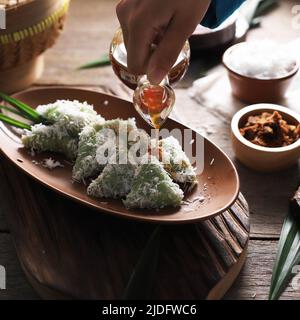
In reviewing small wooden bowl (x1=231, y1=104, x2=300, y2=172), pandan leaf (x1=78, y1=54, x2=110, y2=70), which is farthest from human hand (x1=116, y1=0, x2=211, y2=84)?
pandan leaf (x1=78, y1=54, x2=110, y2=70)

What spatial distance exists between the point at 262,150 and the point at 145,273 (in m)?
0.39

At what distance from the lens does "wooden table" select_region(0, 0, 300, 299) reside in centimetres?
107

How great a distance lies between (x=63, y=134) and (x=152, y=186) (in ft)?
0.82

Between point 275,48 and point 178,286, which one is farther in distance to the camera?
point 275,48

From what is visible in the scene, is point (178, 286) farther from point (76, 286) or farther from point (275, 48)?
point (275, 48)

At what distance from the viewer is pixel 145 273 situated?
39.4 inches

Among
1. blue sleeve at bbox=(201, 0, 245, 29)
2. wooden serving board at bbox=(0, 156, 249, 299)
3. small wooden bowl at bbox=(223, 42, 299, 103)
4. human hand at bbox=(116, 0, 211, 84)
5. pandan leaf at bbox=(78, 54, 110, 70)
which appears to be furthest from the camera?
pandan leaf at bbox=(78, 54, 110, 70)

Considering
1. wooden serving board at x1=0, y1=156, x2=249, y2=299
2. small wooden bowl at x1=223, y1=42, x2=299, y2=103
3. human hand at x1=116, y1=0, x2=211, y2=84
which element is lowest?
wooden serving board at x1=0, y1=156, x2=249, y2=299

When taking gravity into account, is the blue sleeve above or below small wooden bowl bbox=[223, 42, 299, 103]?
above

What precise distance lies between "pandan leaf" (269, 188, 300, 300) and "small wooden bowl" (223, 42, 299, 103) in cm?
34

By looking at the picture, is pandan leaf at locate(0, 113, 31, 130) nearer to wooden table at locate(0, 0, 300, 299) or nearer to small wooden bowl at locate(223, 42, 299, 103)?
wooden table at locate(0, 0, 300, 299)

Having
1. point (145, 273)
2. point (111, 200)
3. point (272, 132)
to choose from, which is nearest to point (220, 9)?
point (272, 132)
